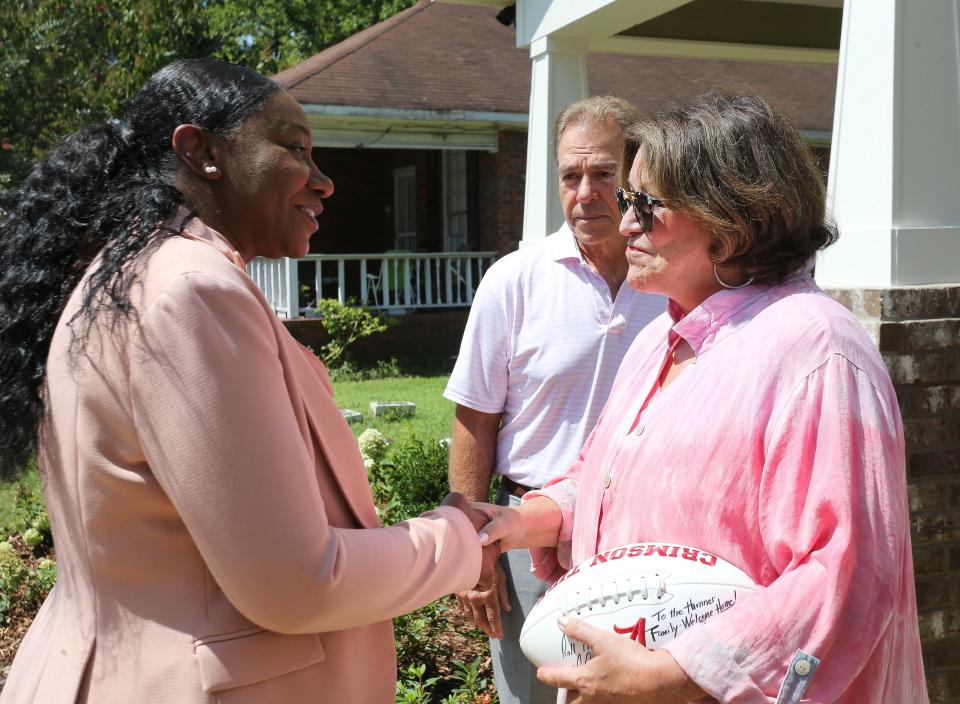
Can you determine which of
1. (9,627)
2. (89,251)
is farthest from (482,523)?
(9,627)

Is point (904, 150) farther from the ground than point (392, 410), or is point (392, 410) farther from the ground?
point (904, 150)

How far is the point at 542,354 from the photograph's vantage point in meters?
3.50

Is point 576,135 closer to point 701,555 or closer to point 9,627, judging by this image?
point 701,555

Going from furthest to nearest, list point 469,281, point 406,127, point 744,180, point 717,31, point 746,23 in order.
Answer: point 469,281 → point 406,127 → point 717,31 → point 746,23 → point 744,180

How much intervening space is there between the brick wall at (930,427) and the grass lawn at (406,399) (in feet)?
14.9

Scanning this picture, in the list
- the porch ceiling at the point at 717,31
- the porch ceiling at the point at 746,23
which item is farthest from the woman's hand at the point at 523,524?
the porch ceiling at the point at 746,23

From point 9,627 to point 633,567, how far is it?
15.7 feet

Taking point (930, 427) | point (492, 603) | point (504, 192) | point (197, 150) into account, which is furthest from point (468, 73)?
point (197, 150)

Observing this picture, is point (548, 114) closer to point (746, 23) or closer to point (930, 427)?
point (746, 23)

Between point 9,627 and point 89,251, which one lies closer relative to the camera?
point 89,251

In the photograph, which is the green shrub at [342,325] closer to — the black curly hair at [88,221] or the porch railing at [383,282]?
the porch railing at [383,282]

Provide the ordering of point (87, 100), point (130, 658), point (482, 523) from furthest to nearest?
point (87, 100) → point (482, 523) → point (130, 658)

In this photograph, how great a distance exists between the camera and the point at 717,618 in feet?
6.15

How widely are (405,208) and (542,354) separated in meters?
16.1
